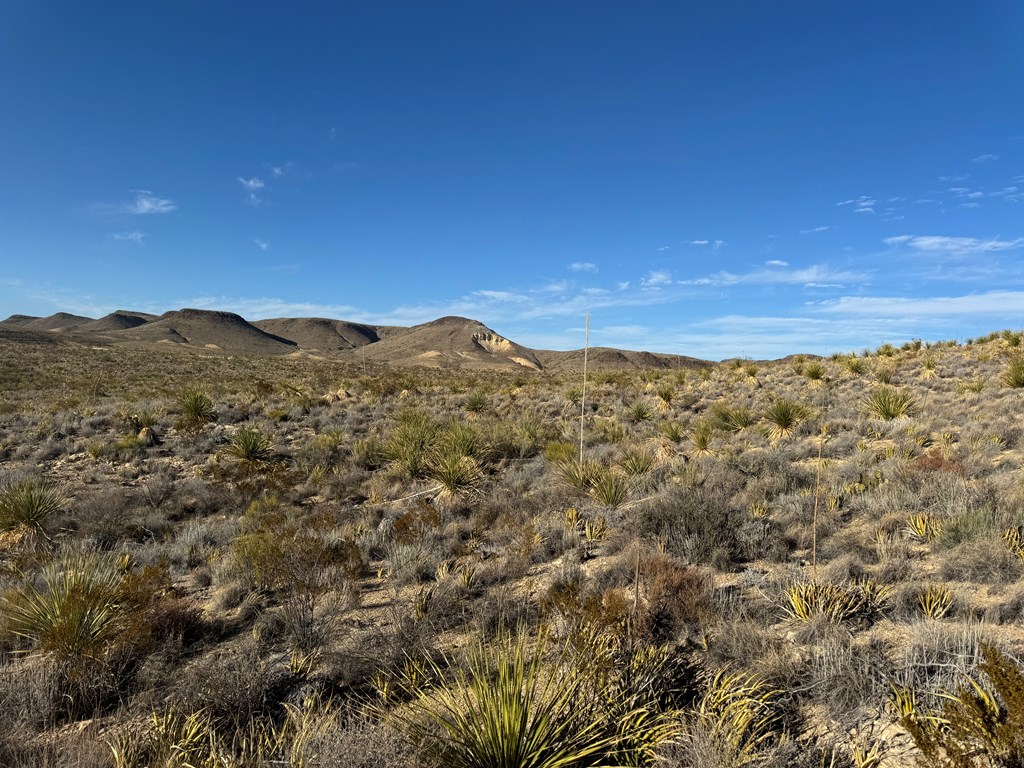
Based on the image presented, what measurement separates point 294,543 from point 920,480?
25.9 ft

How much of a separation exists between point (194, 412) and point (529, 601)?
13.8 m

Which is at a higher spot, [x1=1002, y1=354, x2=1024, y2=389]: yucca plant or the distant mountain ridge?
the distant mountain ridge

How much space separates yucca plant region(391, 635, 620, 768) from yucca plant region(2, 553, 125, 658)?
2649 millimetres

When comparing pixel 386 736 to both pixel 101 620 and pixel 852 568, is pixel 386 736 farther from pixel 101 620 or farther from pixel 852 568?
pixel 852 568

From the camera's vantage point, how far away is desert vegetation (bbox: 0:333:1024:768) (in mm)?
2760

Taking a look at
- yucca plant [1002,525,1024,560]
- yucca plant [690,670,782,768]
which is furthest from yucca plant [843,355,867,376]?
yucca plant [690,670,782,768]

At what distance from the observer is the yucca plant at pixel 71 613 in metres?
3.82

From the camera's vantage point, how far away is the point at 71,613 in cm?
400

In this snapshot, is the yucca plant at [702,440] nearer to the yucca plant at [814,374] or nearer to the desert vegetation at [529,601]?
the desert vegetation at [529,601]

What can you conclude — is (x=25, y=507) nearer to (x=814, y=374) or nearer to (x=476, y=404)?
(x=476, y=404)

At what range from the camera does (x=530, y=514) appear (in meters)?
7.37

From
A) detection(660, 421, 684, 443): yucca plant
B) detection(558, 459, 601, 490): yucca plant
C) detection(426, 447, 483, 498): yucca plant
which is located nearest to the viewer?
detection(558, 459, 601, 490): yucca plant

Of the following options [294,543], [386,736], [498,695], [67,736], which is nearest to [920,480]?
[498,695]

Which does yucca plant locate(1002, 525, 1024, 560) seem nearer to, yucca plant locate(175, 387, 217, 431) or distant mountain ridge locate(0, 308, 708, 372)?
yucca plant locate(175, 387, 217, 431)
